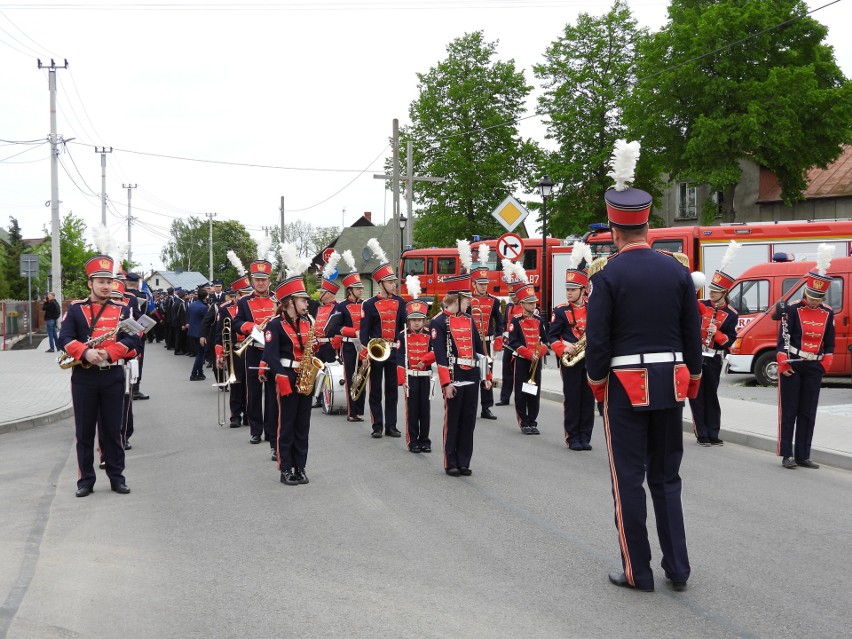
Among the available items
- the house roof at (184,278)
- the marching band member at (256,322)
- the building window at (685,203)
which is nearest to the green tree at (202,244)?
the house roof at (184,278)

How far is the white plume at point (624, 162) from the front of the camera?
5.53 m

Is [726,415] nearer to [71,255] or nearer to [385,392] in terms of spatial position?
[385,392]

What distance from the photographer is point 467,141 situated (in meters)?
47.2

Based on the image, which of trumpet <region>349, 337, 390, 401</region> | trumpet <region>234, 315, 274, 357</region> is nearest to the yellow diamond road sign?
trumpet <region>349, 337, 390, 401</region>

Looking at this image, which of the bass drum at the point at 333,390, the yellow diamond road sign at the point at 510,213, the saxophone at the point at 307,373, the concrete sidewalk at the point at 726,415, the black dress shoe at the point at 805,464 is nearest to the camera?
the saxophone at the point at 307,373

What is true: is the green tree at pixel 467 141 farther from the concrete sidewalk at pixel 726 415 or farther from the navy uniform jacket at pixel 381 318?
the navy uniform jacket at pixel 381 318

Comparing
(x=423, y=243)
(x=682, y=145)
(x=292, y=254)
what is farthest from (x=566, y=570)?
(x=423, y=243)

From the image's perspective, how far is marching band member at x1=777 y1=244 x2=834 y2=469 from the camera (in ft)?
31.9

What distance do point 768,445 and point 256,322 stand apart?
6922 mm

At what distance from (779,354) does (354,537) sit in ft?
18.4

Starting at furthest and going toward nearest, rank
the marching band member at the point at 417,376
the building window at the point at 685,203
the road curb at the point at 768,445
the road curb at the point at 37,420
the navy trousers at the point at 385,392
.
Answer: the building window at the point at 685,203
the road curb at the point at 37,420
the navy trousers at the point at 385,392
the marching band member at the point at 417,376
the road curb at the point at 768,445

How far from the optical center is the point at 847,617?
501 centimetres

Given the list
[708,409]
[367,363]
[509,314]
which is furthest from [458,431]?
[509,314]

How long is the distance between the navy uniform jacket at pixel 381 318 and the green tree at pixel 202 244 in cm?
10090
